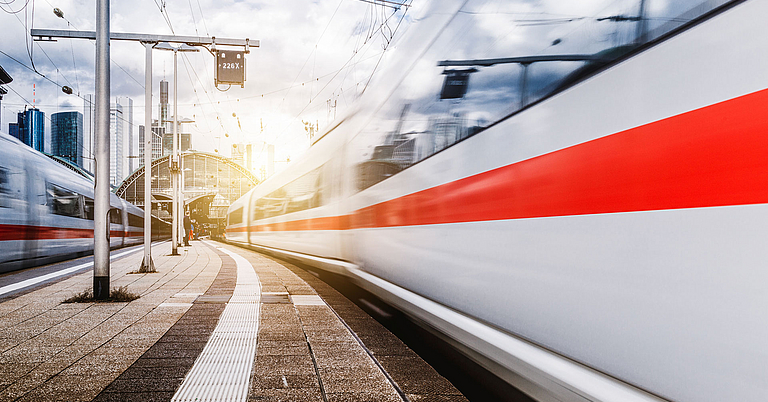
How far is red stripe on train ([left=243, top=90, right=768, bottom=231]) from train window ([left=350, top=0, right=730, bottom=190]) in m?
0.30

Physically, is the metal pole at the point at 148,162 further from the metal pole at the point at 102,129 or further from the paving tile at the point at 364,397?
the paving tile at the point at 364,397

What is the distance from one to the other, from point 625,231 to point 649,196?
0.14 m

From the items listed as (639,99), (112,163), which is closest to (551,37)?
(639,99)

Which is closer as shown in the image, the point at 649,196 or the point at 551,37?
the point at 649,196

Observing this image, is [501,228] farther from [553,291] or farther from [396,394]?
[396,394]

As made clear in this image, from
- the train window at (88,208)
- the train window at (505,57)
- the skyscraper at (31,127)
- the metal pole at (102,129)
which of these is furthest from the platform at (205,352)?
the skyscraper at (31,127)

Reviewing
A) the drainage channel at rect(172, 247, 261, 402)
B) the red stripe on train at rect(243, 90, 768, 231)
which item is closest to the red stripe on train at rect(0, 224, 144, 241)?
the drainage channel at rect(172, 247, 261, 402)

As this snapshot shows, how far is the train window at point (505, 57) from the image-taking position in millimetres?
1755

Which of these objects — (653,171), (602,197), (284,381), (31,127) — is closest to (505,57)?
(602,197)

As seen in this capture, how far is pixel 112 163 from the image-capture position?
698cm

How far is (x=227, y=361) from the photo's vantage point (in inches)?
145

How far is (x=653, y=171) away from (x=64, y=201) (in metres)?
13.9

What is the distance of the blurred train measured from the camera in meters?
9.34

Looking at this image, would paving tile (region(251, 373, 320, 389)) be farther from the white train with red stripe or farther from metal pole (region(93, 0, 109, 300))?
the white train with red stripe
